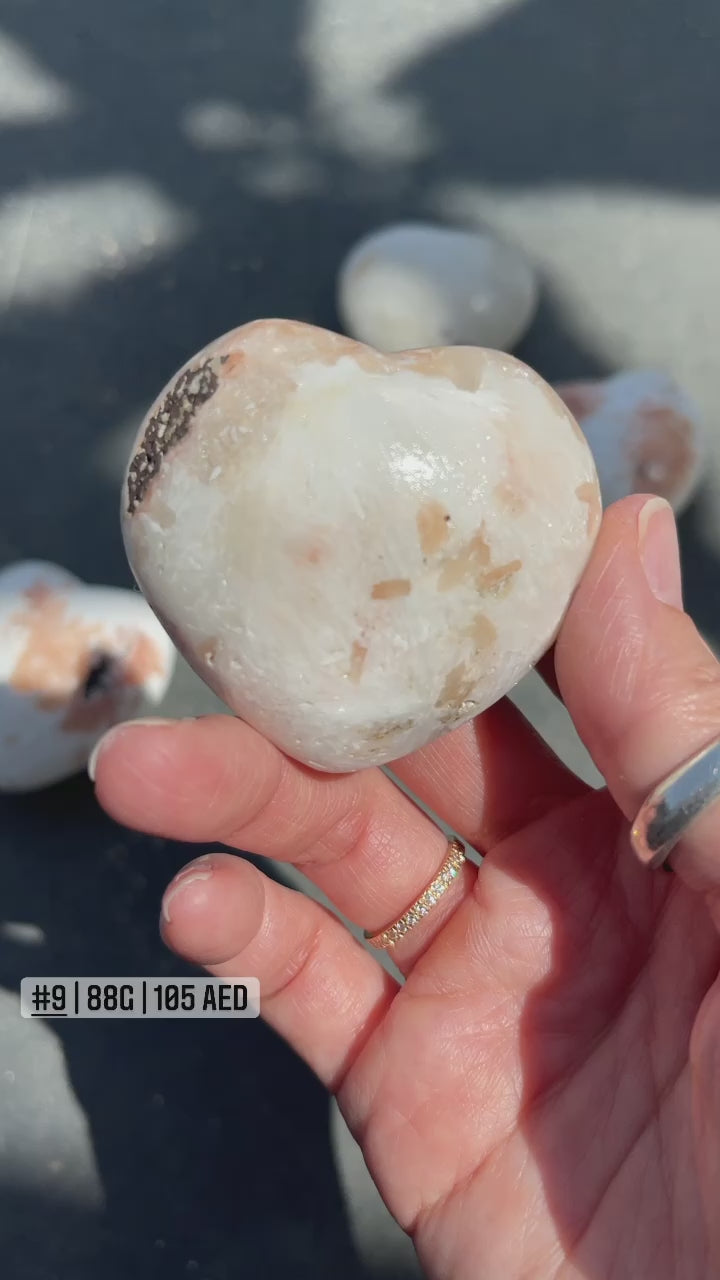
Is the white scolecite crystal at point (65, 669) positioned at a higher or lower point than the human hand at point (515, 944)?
lower

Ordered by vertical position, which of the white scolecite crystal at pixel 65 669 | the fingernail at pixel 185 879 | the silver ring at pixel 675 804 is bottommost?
the white scolecite crystal at pixel 65 669

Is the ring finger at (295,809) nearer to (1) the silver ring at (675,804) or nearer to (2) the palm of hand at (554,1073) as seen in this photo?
(2) the palm of hand at (554,1073)

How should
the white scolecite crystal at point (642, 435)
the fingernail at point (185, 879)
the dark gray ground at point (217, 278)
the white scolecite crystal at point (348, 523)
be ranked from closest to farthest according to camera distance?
the white scolecite crystal at point (348, 523), the fingernail at point (185, 879), the dark gray ground at point (217, 278), the white scolecite crystal at point (642, 435)

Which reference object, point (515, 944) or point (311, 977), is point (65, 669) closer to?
point (311, 977)

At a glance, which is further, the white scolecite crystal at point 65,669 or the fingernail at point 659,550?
the white scolecite crystal at point 65,669

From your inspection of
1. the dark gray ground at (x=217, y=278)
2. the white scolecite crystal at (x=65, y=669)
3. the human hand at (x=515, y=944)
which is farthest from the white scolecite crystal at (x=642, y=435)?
the white scolecite crystal at (x=65, y=669)

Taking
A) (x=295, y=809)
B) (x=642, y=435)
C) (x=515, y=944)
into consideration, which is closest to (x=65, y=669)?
(x=295, y=809)

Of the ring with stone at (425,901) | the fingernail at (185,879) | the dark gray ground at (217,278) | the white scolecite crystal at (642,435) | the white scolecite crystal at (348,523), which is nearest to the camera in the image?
the white scolecite crystal at (348,523)

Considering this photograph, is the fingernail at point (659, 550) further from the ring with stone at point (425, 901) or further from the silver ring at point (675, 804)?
the ring with stone at point (425, 901)
